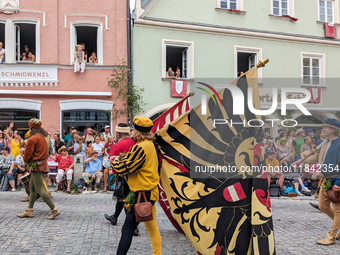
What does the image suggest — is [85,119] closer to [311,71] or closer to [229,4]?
[229,4]

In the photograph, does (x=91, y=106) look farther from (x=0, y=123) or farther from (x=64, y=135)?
(x=0, y=123)

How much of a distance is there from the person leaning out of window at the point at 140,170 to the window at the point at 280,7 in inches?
643

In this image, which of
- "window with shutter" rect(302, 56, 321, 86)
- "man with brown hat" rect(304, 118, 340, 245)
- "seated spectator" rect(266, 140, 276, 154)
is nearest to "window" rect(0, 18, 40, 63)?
"seated spectator" rect(266, 140, 276, 154)

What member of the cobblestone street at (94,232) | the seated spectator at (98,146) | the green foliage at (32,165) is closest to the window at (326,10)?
the cobblestone street at (94,232)

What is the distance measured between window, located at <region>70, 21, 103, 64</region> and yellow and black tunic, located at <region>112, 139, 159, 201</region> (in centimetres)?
1220

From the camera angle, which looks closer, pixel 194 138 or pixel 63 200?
pixel 194 138

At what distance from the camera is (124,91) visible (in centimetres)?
1560

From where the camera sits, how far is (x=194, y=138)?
455 centimetres

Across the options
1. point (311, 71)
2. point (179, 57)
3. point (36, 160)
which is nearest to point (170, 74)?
point (179, 57)

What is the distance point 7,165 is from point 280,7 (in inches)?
597

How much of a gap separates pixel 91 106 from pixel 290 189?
8.88m

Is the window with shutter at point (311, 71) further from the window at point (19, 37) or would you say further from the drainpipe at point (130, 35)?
the window at point (19, 37)

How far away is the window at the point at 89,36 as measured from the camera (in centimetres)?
1575

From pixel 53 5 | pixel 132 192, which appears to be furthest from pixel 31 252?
pixel 53 5
